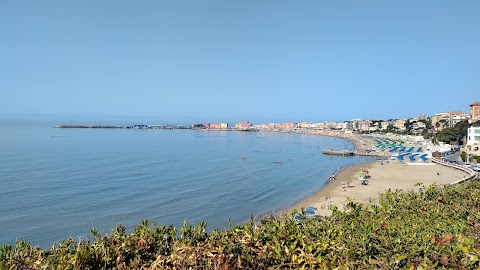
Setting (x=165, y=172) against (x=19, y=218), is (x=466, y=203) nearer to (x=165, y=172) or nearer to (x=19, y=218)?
(x=19, y=218)

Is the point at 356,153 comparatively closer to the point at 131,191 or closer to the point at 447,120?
the point at 131,191

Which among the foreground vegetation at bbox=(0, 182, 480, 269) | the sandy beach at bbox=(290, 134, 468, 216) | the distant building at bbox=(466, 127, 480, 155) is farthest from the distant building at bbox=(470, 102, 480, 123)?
the foreground vegetation at bbox=(0, 182, 480, 269)

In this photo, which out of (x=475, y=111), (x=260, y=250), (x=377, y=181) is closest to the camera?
(x=260, y=250)

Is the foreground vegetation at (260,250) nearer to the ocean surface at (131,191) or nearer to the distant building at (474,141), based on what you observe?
the ocean surface at (131,191)

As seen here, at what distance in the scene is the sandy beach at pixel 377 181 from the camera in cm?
2715

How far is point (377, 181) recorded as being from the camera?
119 feet

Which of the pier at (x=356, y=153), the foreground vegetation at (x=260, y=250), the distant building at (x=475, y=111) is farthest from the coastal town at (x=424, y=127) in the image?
the foreground vegetation at (x=260, y=250)

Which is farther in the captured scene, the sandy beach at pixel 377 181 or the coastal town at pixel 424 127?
the coastal town at pixel 424 127

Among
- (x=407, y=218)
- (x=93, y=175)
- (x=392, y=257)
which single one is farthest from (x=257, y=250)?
(x=93, y=175)

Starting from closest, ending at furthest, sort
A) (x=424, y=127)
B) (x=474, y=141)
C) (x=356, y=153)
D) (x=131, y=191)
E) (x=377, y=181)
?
(x=131, y=191)
(x=377, y=181)
(x=474, y=141)
(x=356, y=153)
(x=424, y=127)

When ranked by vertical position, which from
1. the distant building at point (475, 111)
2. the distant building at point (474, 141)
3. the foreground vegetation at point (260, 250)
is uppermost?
the distant building at point (475, 111)

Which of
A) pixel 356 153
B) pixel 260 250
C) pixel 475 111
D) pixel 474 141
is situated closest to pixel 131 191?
pixel 260 250

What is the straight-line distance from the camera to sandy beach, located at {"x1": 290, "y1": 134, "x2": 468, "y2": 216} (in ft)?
89.1

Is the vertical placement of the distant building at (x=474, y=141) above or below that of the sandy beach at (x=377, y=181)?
above
